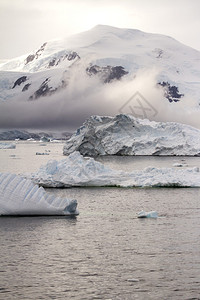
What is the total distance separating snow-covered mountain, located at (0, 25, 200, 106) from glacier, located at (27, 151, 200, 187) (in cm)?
10026

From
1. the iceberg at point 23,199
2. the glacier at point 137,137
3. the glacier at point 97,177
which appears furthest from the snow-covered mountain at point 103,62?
the iceberg at point 23,199

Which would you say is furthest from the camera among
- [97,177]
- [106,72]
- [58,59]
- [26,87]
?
[58,59]

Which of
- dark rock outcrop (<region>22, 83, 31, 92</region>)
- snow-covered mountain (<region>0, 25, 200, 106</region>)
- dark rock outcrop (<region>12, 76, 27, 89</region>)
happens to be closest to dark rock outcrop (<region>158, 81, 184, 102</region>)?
snow-covered mountain (<region>0, 25, 200, 106</region>)

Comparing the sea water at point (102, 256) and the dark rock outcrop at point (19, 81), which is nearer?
the sea water at point (102, 256)

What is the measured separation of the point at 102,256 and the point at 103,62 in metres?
132

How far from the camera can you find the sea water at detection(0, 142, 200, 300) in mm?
10664

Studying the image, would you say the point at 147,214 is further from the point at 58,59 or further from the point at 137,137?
the point at 58,59

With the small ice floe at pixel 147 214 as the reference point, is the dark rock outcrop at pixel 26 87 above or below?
Result: above

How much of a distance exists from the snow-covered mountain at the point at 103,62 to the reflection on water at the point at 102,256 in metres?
111

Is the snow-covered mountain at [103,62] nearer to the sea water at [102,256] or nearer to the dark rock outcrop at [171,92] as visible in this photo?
the dark rock outcrop at [171,92]

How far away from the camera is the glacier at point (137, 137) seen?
200 feet

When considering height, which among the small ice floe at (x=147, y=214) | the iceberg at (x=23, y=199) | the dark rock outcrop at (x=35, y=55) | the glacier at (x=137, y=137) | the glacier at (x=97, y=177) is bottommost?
the small ice floe at (x=147, y=214)

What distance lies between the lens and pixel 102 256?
13.0 m

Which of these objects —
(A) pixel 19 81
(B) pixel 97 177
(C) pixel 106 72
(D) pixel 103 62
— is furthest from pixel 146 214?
(C) pixel 106 72
